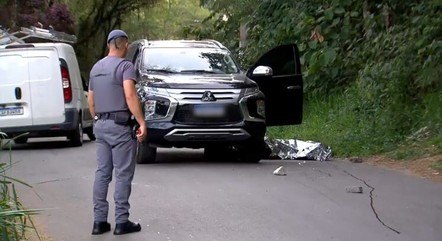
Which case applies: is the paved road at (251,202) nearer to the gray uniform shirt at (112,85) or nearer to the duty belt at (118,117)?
the duty belt at (118,117)

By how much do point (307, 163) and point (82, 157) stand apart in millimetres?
4279

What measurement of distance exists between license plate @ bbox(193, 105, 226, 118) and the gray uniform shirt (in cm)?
436

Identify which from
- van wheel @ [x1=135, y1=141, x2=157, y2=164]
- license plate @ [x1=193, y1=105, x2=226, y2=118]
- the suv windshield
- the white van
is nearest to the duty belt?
license plate @ [x1=193, y1=105, x2=226, y2=118]

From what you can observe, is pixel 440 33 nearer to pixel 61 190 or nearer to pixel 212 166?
pixel 212 166

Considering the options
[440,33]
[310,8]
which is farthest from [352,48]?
[440,33]

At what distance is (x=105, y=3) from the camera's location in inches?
1606

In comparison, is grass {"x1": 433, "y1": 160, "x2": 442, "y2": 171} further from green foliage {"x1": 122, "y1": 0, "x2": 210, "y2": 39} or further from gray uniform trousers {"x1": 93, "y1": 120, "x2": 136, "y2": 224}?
green foliage {"x1": 122, "y1": 0, "x2": 210, "y2": 39}

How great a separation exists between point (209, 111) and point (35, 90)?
20.0 feet

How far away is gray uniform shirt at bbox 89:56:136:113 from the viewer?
24.9ft

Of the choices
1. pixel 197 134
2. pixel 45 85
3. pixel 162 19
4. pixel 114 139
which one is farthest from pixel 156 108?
pixel 162 19

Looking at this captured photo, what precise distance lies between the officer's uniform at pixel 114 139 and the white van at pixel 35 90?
9518 mm

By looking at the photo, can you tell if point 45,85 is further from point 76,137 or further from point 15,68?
point 76,137

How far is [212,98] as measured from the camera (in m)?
12.0

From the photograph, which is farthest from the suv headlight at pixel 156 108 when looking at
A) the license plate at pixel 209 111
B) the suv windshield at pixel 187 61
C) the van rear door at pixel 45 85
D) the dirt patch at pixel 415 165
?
the van rear door at pixel 45 85
